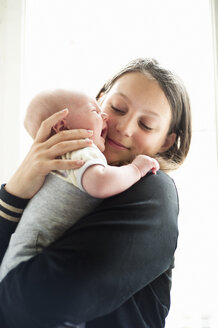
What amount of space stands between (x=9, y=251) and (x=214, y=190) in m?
1.16

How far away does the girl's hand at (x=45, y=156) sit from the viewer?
2.84ft

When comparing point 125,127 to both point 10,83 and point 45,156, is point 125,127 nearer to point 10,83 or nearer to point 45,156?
point 45,156

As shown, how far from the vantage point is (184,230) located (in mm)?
1749

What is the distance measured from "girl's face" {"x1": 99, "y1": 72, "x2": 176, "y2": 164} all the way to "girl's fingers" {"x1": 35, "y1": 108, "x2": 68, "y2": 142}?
0.82 ft

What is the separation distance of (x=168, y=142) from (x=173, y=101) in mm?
180

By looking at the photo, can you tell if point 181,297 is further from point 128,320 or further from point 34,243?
point 34,243

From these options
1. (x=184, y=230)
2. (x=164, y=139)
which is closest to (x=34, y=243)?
(x=164, y=139)

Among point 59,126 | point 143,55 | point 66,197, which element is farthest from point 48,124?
point 143,55

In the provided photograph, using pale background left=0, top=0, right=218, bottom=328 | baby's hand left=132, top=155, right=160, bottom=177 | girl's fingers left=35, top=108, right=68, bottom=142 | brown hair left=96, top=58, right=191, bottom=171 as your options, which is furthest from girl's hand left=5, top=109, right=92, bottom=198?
pale background left=0, top=0, right=218, bottom=328

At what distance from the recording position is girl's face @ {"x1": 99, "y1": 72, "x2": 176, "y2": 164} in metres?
1.08

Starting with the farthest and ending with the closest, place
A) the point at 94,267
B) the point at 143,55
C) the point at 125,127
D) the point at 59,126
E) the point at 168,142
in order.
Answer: the point at 143,55
the point at 168,142
the point at 125,127
the point at 59,126
the point at 94,267

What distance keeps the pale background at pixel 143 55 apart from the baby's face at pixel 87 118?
66 cm

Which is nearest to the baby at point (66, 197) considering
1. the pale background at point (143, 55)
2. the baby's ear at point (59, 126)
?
the baby's ear at point (59, 126)

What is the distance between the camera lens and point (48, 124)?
92 centimetres
